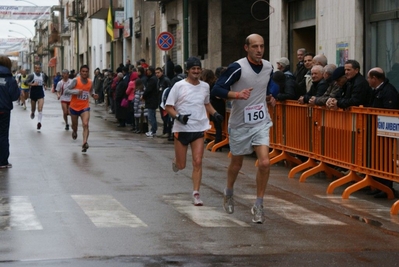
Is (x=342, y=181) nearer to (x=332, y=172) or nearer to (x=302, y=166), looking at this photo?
(x=332, y=172)

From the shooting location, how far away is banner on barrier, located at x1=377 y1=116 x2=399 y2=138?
1134 cm

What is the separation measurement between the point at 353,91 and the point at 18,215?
16.7 ft

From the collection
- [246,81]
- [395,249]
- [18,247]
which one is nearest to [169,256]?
[18,247]

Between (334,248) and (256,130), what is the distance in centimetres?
205

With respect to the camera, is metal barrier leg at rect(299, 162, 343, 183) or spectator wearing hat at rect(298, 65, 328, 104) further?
spectator wearing hat at rect(298, 65, 328, 104)

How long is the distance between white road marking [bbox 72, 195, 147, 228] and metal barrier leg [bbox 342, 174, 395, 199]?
10.0 feet

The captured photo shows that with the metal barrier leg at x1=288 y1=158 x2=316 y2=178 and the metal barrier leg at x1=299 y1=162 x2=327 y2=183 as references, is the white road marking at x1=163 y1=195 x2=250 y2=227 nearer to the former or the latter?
the metal barrier leg at x1=299 y1=162 x2=327 y2=183

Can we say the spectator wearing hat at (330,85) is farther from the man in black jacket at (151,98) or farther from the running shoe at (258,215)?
the man in black jacket at (151,98)

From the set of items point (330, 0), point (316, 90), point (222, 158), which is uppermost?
point (330, 0)

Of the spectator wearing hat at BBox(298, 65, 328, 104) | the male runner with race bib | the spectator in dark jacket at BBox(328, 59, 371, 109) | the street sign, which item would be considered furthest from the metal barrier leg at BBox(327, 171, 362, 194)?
the street sign

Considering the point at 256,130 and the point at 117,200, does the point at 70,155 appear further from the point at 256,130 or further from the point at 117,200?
the point at 256,130

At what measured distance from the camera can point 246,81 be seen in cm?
989

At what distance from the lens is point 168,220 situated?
9.78 meters

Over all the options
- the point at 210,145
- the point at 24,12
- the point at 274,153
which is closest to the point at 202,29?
the point at 210,145
